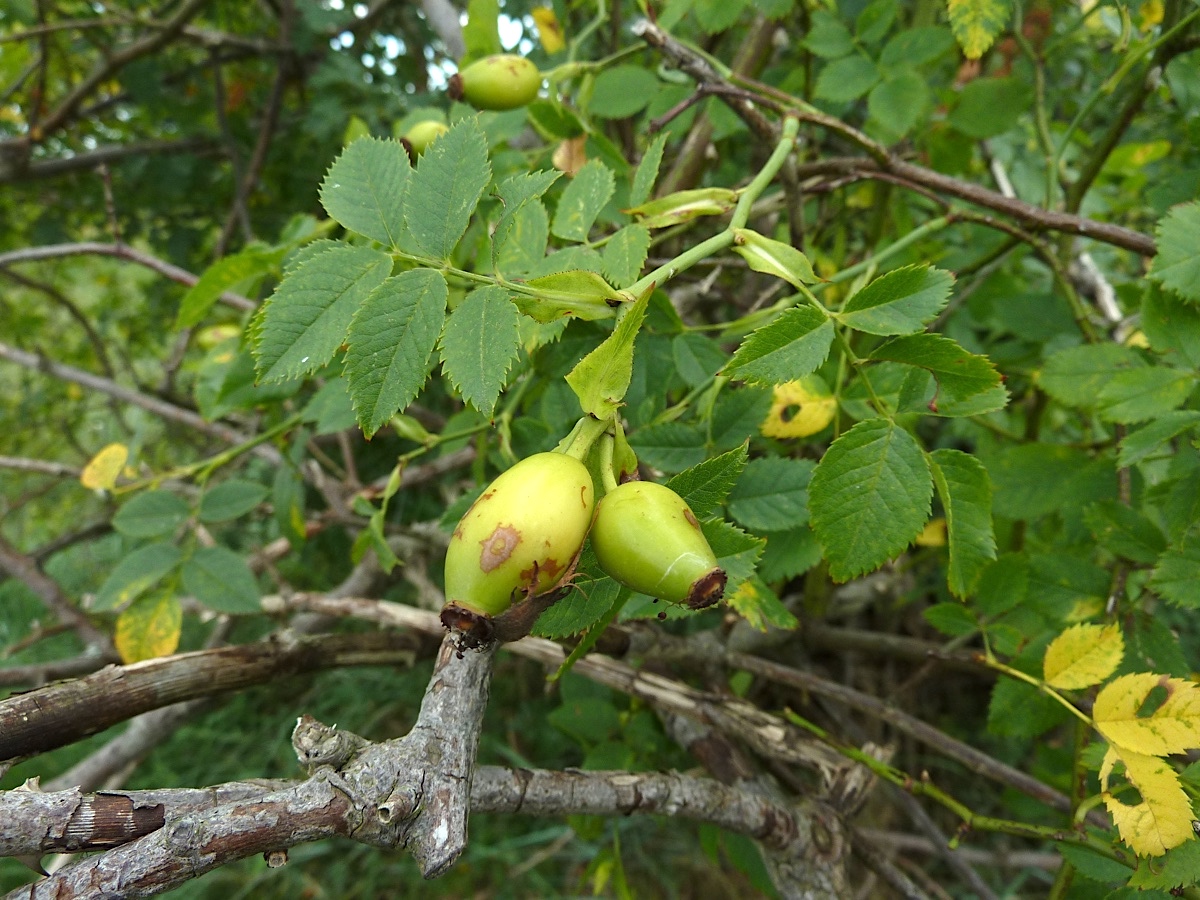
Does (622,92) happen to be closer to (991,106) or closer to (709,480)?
(991,106)

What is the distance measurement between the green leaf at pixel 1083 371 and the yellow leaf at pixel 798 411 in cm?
52

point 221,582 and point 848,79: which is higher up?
point 848,79

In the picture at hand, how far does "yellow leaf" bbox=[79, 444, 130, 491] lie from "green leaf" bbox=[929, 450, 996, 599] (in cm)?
175

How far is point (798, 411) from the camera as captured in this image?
1310 millimetres

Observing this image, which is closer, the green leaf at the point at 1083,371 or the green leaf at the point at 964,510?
the green leaf at the point at 964,510

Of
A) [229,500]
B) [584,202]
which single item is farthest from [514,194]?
[229,500]

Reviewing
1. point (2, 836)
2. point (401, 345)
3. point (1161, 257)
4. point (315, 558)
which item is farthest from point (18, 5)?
point (1161, 257)

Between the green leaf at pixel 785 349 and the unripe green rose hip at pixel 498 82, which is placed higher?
the unripe green rose hip at pixel 498 82

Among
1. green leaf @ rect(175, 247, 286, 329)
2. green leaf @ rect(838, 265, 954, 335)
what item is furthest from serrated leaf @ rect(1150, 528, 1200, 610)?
green leaf @ rect(175, 247, 286, 329)

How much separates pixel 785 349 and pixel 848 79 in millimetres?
1093

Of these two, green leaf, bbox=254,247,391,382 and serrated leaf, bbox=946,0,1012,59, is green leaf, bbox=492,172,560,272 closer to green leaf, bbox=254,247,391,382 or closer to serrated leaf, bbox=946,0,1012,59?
green leaf, bbox=254,247,391,382

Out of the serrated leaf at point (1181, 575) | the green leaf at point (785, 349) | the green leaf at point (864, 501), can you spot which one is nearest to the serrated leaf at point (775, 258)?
the green leaf at point (785, 349)

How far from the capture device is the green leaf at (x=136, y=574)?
1630mm

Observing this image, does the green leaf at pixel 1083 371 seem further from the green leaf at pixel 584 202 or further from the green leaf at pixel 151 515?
the green leaf at pixel 151 515
